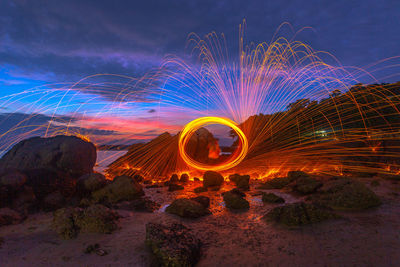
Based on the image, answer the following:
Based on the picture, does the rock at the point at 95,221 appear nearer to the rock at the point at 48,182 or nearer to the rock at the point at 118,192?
the rock at the point at 118,192

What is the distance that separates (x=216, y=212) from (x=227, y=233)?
199cm

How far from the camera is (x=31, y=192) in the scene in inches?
320

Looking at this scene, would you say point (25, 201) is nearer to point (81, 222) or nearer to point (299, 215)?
point (81, 222)

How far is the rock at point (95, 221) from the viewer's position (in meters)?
6.10

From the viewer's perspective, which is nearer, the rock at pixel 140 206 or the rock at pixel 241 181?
the rock at pixel 140 206

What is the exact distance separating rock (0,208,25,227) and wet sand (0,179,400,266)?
237 mm

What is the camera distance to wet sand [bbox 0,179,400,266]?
473cm

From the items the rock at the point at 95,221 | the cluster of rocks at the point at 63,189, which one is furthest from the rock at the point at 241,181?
the rock at the point at 95,221

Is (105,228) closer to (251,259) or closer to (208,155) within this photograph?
(251,259)

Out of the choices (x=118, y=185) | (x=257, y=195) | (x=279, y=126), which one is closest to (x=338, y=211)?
(x=257, y=195)

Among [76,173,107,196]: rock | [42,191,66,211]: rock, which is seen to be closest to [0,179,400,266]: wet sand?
[42,191,66,211]: rock

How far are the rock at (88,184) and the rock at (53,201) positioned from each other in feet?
3.04

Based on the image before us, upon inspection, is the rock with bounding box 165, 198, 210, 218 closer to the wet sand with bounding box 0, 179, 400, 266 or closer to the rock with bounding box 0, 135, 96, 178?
the wet sand with bounding box 0, 179, 400, 266

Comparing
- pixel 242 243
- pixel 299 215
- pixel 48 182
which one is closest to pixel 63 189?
pixel 48 182
